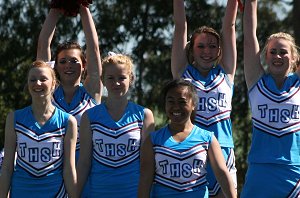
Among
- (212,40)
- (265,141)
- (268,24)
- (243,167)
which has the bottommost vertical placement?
(243,167)

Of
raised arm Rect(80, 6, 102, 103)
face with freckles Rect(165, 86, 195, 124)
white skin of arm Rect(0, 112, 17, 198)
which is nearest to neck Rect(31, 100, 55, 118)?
white skin of arm Rect(0, 112, 17, 198)

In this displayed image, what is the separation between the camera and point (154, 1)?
981 inches

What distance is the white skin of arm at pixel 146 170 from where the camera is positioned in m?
6.00

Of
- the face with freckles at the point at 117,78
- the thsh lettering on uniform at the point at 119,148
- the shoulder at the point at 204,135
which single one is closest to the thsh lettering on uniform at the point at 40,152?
the thsh lettering on uniform at the point at 119,148

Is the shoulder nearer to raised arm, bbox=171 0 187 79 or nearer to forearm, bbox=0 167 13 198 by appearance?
raised arm, bbox=171 0 187 79

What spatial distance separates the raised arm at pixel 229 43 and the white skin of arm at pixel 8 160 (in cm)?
192

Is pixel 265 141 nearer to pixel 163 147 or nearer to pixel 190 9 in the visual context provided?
pixel 163 147

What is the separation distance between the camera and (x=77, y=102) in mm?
7258

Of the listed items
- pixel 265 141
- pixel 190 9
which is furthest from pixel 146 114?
pixel 190 9

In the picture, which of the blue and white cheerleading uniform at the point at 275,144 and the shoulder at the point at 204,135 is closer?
the shoulder at the point at 204,135

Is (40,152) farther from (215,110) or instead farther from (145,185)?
(215,110)

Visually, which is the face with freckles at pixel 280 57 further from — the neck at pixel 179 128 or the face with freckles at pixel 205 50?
the neck at pixel 179 128

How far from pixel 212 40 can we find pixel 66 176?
1.71m

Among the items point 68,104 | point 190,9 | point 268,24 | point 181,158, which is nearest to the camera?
point 181,158
